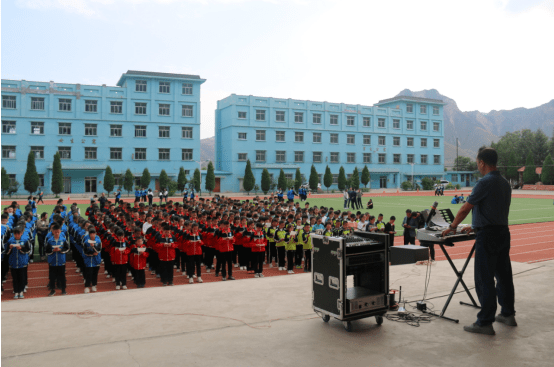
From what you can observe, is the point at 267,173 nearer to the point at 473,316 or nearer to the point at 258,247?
the point at 258,247

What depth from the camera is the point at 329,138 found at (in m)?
68.1

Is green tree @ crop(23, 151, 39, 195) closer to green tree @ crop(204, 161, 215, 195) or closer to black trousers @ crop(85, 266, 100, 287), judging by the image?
green tree @ crop(204, 161, 215, 195)

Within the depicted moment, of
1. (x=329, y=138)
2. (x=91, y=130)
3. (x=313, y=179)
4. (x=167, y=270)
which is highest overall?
(x=329, y=138)

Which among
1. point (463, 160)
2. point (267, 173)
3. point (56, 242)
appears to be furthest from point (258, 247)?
point (463, 160)

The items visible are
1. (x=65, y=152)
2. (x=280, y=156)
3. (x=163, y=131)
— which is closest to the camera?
(x=65, y=152)

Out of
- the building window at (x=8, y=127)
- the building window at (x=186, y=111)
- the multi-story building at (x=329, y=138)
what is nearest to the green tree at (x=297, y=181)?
the multi-story building at (x=329, y=138)

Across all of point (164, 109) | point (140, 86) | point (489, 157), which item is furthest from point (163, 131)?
point (489, 157)

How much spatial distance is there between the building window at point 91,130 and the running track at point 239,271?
43378mm

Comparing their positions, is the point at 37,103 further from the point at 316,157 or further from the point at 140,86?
the point at 316,157

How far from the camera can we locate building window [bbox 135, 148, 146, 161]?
54.9 metres

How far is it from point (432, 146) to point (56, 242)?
78.2 metres

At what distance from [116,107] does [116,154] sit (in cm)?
594

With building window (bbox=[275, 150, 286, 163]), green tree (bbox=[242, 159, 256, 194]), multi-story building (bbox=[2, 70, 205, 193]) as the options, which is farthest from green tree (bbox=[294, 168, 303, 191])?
multi-story building (bbox=[2, 70, 205, 193])

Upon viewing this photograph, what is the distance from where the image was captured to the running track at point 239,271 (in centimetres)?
1006
